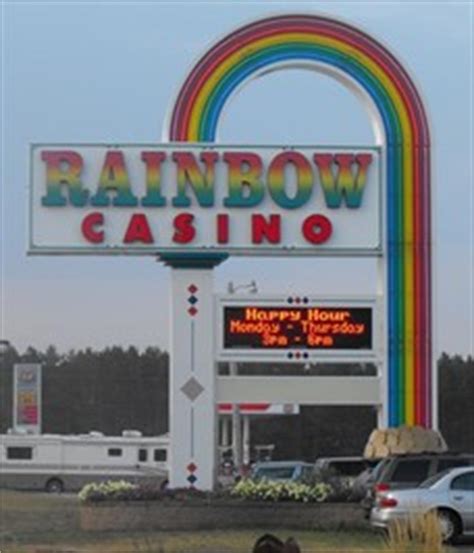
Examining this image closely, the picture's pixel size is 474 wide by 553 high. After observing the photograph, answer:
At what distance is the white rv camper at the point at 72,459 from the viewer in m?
66.4

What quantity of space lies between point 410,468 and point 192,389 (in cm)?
557

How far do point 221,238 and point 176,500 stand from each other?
5896 mm

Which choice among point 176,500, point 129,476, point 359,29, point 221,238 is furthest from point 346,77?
point 129,476

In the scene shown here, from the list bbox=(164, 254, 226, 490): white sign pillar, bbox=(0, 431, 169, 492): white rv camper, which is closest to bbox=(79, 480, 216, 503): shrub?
bbox=(164, 254, 226, 490): white sign pillar

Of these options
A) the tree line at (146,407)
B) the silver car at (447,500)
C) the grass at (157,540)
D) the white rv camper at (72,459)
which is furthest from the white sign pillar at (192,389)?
the tree line at (146,407)

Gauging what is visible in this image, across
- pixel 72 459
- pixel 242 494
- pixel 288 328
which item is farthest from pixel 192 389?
pixel 72 459

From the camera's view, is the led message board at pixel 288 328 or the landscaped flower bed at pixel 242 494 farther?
the led message board at pixel 288 328

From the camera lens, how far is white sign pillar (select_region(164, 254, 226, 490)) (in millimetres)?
34062

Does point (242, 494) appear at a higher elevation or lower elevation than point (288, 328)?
lower

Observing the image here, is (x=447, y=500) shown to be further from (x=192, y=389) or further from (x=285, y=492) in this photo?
(x=192, y=389)

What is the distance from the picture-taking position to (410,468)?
101 feet

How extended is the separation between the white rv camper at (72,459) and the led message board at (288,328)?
107 feet

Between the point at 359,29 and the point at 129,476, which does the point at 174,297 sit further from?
the point at 129,476

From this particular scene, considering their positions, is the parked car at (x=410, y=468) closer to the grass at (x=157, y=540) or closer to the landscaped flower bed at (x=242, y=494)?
the grass at (x=157, y=540)
